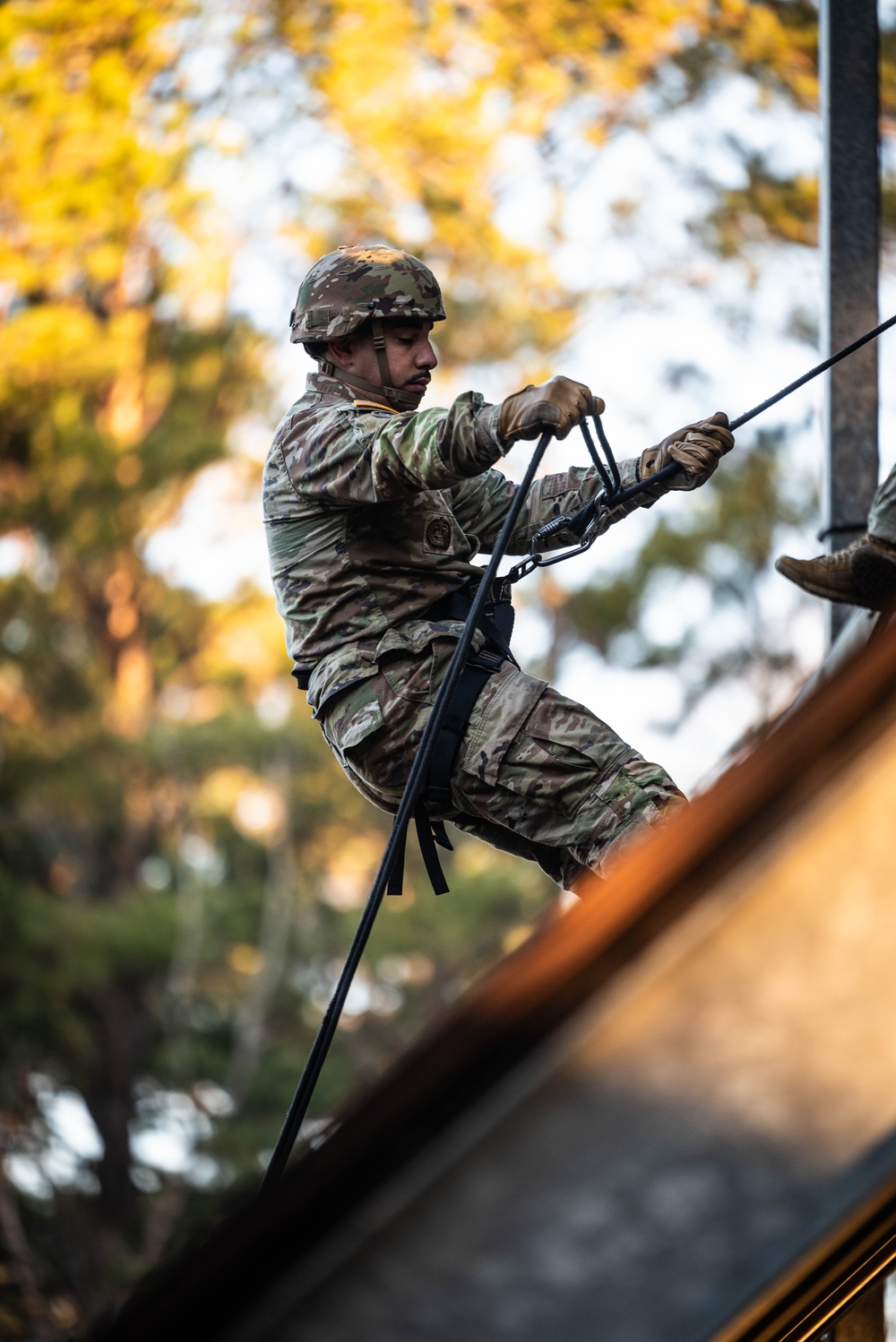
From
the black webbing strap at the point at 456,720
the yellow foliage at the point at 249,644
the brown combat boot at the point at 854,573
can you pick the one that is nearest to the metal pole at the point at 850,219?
the brown combat boot at the point at 854,573

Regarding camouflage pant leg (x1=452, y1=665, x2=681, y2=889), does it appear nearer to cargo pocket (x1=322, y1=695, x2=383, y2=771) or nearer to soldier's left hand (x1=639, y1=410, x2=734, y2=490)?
cargo pocket (x1=322, y1=695, x2=383, y2=771)

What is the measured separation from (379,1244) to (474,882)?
699 inches

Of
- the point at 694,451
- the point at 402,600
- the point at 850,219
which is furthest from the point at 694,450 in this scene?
the point at 850,219

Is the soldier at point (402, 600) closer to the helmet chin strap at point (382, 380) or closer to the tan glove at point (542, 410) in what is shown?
the helmet chin strap at point (382, 380)

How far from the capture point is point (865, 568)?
3244 mm

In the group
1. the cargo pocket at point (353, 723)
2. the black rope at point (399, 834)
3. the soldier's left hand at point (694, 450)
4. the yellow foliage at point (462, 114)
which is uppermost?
the yellow foliage at point (462, 114)

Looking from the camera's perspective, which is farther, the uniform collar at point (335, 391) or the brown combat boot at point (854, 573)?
the brown combat boot at point (854, 573)

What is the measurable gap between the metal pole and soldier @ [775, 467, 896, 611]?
700 mm

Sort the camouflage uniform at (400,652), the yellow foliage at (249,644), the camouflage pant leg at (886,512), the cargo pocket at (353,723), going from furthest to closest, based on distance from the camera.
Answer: the yellow foliage at (249,644)
the camouflage pant leg at (886,512)
the cargo pocket at (353,723)
the camouflage uniform at (400,652)

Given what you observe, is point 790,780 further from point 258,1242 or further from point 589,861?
point 589,861

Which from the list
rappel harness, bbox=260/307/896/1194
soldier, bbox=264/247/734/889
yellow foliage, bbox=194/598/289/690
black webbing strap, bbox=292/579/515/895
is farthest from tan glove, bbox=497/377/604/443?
yellow foliage, bbox=194/598/289/690

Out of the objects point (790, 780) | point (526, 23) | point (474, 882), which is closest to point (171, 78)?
point (526, 23)

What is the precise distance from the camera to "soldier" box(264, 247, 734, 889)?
112 inches

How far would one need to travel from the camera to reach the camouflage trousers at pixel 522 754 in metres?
2.84
